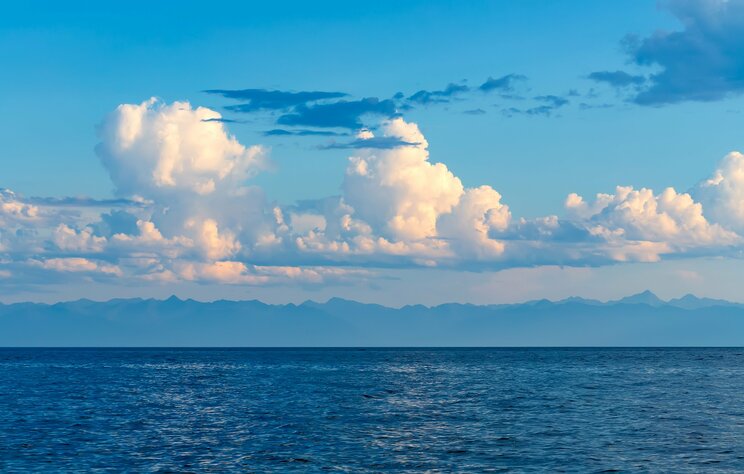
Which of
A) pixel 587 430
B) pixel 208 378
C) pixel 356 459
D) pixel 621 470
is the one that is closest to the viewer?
pixel 621 470

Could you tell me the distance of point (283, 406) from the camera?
314ft

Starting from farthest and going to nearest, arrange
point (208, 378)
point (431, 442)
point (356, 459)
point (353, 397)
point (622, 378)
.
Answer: point (208, 378) < point (622, 378) < point (353, 397) < point (431, 442) < point (356, 459)

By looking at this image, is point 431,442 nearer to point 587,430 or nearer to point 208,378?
point 587,430

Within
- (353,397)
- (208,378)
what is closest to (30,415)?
(353,397)

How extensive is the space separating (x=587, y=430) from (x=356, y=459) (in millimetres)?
23130

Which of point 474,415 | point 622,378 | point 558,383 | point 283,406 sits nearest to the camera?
point 474,415

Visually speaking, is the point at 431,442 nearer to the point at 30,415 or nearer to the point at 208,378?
the point at 30,415

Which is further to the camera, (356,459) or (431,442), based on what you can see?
(431,442)

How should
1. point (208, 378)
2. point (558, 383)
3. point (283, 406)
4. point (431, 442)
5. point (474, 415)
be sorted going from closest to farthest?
point (431, 442), point (474, 415), point (283, 406), point (558, 383), point (208, 378)

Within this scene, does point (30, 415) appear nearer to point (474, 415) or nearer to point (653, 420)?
point (474, 415)

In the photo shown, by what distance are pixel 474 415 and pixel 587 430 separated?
48.7 ft

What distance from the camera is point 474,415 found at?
3337 inches

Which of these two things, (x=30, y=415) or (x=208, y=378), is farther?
(x=208, y=378)

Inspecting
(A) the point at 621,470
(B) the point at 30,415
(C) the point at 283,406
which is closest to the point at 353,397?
(C) the point at 283,406
